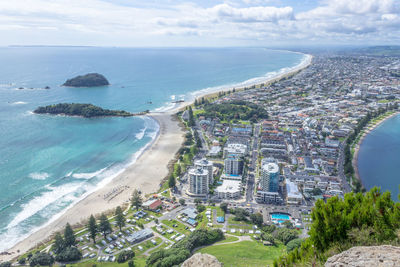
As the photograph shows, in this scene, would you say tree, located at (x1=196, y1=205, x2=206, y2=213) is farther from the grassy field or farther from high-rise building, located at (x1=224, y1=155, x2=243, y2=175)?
high-rise building, located at (x1=224, y1=155, x2=243, y2=175)

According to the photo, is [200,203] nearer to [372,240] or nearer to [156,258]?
[156,258]

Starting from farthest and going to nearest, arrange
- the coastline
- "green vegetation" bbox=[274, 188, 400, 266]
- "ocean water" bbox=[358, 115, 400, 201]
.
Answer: the coastline, "ocean water" bbox=[358, 115, 400, 201], "green vegetation" bbox=[274, 188, 400, 266]

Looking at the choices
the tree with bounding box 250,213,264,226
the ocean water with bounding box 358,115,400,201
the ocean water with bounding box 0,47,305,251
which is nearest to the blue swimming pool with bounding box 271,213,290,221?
the tree with bounding box 250,213,264,226

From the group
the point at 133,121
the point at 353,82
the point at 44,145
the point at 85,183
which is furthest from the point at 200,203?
the point at 353,82

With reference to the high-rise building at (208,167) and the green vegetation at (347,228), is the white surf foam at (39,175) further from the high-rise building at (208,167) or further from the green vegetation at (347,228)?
the green vegetation at (347,228)

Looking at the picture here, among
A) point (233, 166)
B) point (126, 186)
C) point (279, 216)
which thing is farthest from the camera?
point (233, 166)

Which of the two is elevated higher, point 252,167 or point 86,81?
point 86,81

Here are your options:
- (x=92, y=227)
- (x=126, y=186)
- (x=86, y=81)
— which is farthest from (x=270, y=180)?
(x=86, y=81)

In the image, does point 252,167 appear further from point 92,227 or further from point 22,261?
point 22,261
